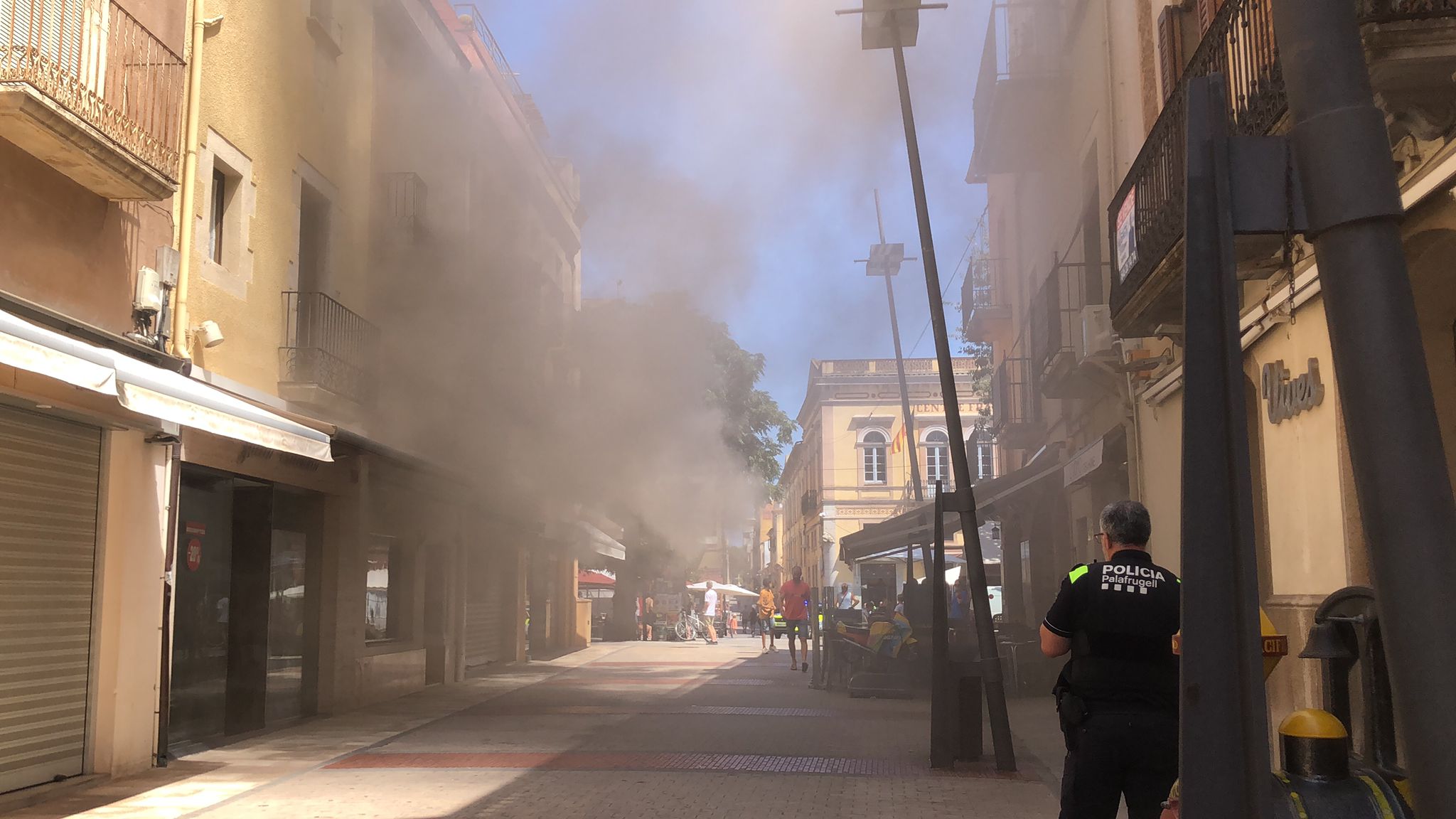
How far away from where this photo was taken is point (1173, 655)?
361cm

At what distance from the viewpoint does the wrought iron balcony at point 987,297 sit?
2041 cm

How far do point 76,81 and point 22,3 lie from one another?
476mm

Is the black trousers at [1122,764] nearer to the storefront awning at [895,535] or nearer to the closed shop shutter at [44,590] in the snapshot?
the closed shop shutter at [44,590]

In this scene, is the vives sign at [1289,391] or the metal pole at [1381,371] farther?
the vives sign at [1289,391]

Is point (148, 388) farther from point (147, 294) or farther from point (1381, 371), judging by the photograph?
point (1381, 371)

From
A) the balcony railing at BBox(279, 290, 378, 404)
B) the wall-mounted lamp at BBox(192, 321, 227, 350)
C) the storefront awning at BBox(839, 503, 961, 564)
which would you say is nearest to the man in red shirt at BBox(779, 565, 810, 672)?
the storefront awning at BBox(839, 503, 961, 564)

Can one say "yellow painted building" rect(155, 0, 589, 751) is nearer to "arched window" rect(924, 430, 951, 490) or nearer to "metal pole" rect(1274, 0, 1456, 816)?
"metal pole" rect(1274, 0, 1456, 816)

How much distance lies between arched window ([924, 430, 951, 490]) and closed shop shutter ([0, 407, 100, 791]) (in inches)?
1439

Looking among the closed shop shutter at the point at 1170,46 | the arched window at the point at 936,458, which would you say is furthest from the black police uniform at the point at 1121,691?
the arched window at the point at 936,458

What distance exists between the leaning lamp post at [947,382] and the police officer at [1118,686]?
4.03 metres

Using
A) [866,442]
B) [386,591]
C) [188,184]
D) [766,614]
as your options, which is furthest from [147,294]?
[866,442]

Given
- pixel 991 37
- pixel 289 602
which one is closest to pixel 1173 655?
pixel 289 602

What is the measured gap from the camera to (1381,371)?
1885mm

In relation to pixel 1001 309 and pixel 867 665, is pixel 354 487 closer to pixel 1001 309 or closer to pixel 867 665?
pixel 867 665
